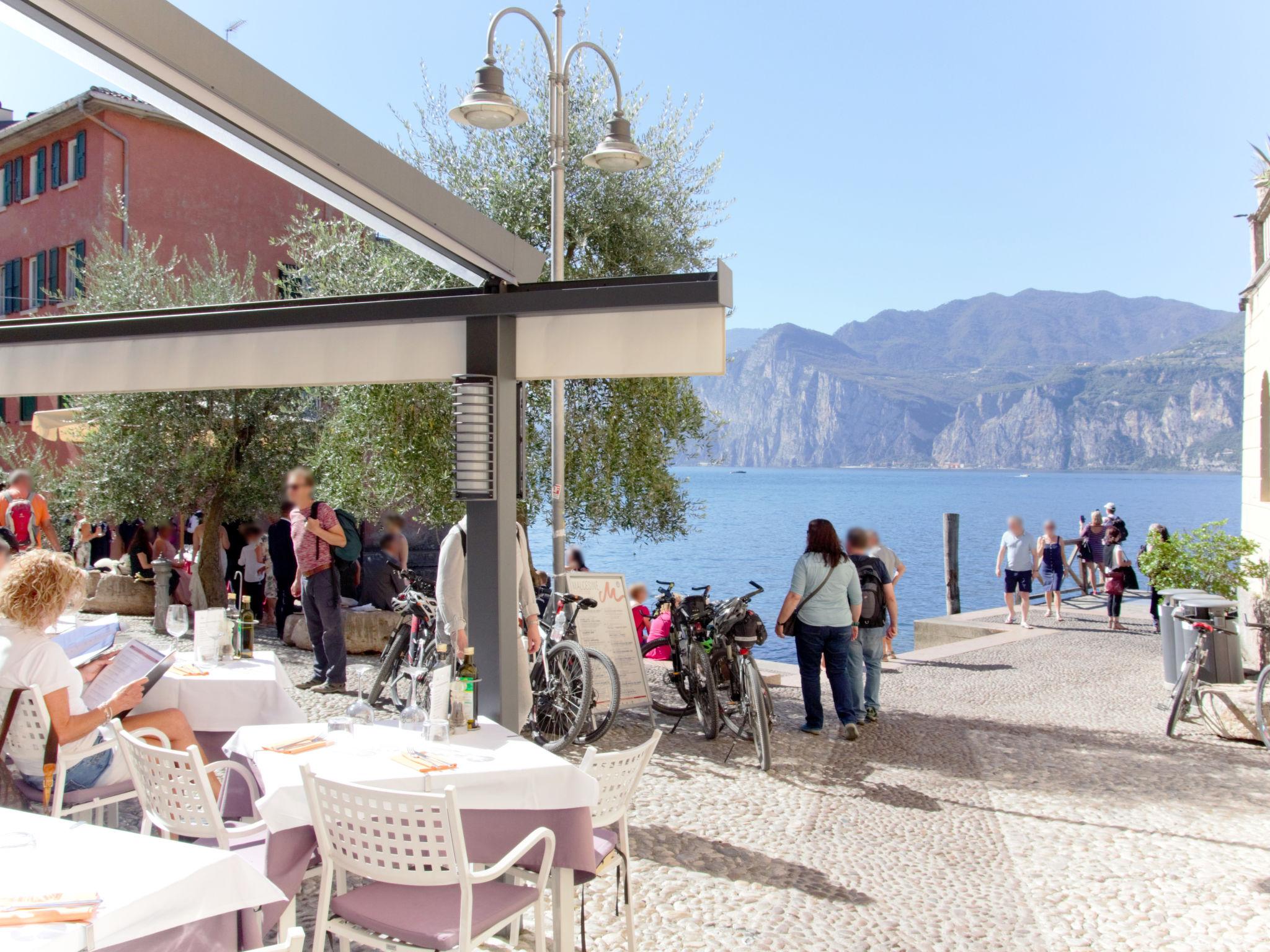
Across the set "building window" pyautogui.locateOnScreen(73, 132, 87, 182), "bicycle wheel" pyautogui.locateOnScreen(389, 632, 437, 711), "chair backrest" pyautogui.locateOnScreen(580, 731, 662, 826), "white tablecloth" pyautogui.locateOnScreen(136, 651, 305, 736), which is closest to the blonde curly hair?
"white tablecloth" pyautogui.locateOnScreen(136, 651, 305, 736)

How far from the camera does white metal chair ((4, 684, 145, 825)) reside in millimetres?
4062

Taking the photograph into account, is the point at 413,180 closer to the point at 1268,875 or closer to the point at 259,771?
the point at 259,771

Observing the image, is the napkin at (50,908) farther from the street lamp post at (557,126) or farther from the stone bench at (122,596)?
the stone bench at (122,596)

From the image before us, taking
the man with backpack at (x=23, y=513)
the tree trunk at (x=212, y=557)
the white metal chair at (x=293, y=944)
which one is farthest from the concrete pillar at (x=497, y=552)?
the tree trunk at (x=212, y=557)

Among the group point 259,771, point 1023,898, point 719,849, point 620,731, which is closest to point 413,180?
point 259,771

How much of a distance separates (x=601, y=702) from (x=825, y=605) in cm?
185

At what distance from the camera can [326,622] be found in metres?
8.87

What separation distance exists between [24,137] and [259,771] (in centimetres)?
2679

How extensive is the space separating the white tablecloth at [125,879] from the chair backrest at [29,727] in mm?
1328

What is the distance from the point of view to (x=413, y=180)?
439 centimetres

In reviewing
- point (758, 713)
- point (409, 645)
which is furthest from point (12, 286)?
point (758, 713)

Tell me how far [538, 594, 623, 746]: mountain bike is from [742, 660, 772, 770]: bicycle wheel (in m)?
0.95

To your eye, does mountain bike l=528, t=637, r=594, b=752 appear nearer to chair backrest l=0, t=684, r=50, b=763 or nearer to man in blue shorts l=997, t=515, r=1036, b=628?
chair backrest l=0, t=684, r=50, b=763

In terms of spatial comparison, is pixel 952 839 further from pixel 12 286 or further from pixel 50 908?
pixel 12 286
